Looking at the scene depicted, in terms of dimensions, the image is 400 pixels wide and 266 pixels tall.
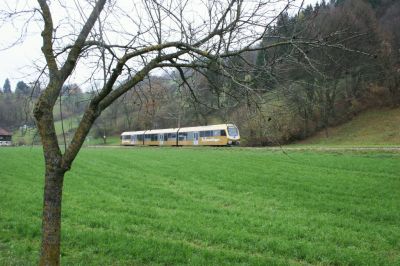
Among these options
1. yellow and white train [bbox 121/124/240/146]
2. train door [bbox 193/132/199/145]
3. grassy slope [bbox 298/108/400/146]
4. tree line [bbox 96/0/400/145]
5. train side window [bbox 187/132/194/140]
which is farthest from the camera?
train side window [bbox 187/132/194/140]

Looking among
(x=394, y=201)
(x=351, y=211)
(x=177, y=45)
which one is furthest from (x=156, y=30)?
(x=394, y=201)

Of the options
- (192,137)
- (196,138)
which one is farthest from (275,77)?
(192,137)

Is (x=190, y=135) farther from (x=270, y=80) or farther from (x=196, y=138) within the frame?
(x=270, y=80)

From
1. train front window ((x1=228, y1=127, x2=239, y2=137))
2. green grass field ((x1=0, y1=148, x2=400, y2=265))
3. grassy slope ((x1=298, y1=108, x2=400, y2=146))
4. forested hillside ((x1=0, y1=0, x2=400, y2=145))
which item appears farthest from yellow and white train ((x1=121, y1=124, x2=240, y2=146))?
forested hillside ((x1=0, y1=0, x2=400, y2=145))

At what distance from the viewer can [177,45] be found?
16.6 ft

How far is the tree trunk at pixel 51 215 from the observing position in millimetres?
4801

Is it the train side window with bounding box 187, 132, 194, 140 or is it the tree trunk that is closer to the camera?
the tree trunk

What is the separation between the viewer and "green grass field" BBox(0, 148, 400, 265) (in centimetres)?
701

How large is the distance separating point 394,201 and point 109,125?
3093 inches

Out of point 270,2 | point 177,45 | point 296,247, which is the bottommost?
point 296,247

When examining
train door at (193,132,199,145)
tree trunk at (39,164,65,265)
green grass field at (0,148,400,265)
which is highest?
train door at (193,132,199,145)

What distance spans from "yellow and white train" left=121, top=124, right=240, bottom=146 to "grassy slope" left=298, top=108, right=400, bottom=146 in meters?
8.89

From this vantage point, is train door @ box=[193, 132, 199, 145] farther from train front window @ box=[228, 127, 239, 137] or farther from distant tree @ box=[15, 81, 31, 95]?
distant tree @ box=[15, 81, 31, 95]

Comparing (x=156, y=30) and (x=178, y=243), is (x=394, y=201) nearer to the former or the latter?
(x=178, y=243)
